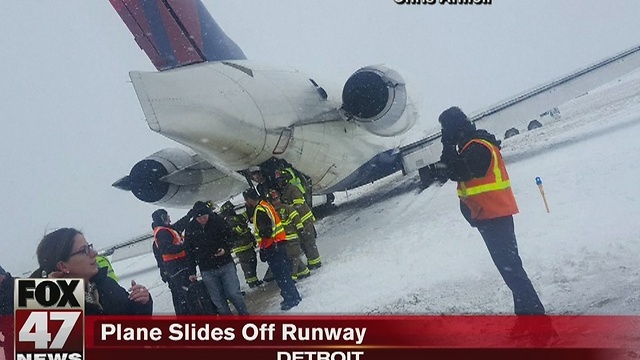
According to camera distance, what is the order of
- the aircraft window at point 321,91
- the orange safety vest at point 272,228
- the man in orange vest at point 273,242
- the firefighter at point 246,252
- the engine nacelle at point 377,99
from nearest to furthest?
the man in orange vest at point 273,242 < the orange safety vest at point 272,228 < the firefighter at point 246,252 < the engine nacelle at point 377,99 < the aircraft window at point 321,91

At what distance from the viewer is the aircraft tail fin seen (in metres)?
6.22

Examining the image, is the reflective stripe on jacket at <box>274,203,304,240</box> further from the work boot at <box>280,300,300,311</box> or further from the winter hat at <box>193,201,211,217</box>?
the winter hat at <box>193,201,211,217</box>

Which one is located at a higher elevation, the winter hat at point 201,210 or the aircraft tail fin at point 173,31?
the aircraft tail fin at point 173,31

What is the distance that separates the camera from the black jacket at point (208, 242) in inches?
150

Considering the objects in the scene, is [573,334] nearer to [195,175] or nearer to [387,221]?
[387,221]

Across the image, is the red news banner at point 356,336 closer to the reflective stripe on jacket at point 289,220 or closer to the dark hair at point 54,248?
the dark hair at point 54,248

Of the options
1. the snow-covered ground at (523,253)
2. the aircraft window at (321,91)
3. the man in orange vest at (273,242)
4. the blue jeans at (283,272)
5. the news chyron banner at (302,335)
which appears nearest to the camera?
the news chyron banner at (302,335)

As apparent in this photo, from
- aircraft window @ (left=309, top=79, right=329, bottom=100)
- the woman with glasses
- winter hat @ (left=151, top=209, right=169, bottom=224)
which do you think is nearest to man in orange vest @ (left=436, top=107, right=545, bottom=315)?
the woman with glasses

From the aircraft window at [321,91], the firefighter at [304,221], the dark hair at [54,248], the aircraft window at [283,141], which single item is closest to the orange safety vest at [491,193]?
the dark hair at [54,248]

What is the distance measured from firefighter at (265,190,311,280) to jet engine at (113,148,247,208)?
1599 mm

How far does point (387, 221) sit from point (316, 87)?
1.91 m

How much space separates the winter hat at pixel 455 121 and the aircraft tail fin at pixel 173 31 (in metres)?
3.98

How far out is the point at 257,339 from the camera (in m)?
2.88

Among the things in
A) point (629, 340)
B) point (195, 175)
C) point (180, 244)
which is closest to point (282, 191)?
point (180, 244)
